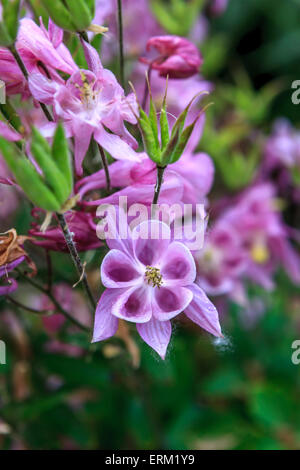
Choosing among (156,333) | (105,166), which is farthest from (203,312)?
(105,166)

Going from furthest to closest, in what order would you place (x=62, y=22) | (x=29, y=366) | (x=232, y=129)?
(x=232, y=129), (x=29, y=366), (x=62, y=22)

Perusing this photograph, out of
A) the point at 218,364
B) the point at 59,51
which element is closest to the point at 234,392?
the point at 218,364

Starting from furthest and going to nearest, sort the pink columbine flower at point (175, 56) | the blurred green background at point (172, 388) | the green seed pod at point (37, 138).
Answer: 1. the blurred green background at point (172, 388)
2. the pink columbine flower at point (175, 56)
3. the green seed pod at point (37, 138)

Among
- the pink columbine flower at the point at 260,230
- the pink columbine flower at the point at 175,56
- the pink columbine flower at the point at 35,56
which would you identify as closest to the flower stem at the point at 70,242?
the pink columbine flower at the point at 35,56

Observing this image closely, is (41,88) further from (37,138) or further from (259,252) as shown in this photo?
(259,252)

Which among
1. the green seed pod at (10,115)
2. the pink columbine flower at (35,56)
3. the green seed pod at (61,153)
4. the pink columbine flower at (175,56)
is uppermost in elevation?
the pink columbine flower at (175,56)
